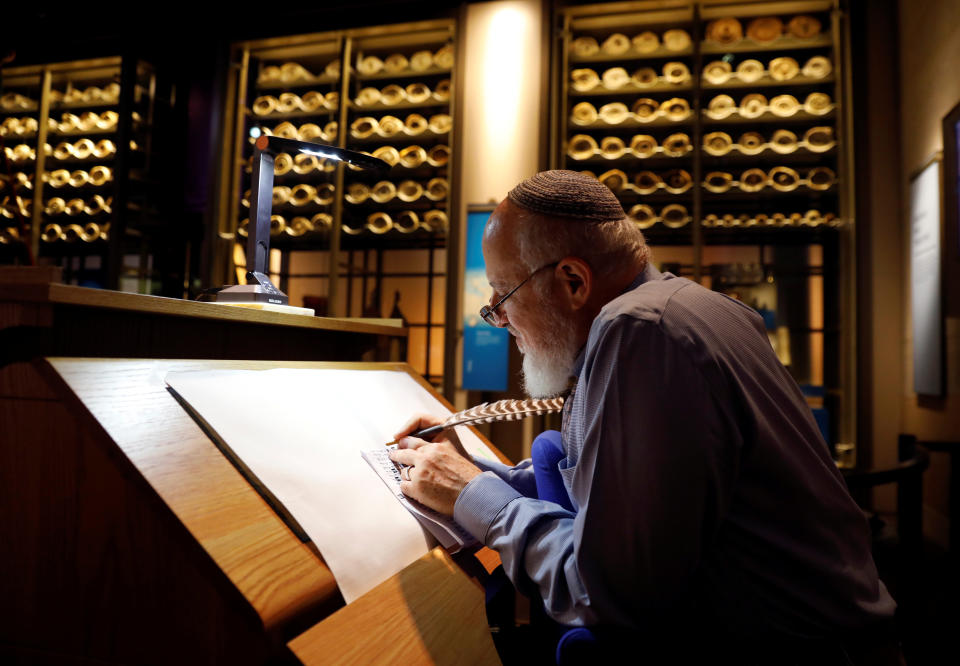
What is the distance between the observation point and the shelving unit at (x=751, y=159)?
3709 mm

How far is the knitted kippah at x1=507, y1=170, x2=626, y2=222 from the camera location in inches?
41.1

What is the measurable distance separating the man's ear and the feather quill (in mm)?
243

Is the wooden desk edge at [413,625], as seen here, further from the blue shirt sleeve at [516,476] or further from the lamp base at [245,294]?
the lamp base at [245,294]

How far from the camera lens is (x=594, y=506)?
72 cm

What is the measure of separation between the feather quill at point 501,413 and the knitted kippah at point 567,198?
15.3 inches

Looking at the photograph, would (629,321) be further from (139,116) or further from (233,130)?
(139,116)

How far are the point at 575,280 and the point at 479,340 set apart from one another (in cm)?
286

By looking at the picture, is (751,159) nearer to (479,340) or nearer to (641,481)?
(479,340)

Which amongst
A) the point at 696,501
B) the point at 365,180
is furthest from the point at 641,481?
the point at 365,180

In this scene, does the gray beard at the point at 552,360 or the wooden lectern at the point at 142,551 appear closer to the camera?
the wooden lectern at the point at 142,551

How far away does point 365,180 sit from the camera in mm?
4539

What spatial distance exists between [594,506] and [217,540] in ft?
1.40

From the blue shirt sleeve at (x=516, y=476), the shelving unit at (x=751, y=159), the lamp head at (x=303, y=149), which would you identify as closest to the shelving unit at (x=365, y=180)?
the shelving unit at (x=751, y=159)

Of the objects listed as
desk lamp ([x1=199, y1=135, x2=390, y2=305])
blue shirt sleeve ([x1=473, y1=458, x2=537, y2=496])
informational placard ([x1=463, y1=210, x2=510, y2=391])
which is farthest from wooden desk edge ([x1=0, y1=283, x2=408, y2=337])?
informational placard ([x1=463, y1=210, x2=510, y2=391])
